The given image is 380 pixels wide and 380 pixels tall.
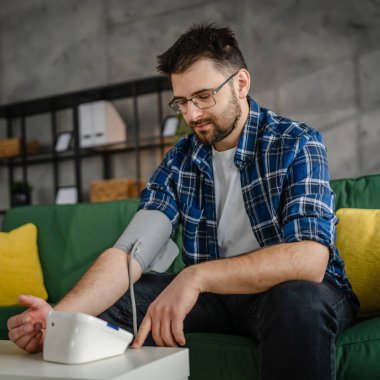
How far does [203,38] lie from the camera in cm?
152

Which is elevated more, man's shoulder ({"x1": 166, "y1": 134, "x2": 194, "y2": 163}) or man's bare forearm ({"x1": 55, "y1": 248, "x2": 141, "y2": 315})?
man's shoulder ({"x1": 166, "y1": 134, "x2": 194, "y2": 163})

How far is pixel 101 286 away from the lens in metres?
1.24

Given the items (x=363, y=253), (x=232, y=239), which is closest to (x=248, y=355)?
(x=232, y=239)

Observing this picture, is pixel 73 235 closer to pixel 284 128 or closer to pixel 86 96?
pixel 284 128

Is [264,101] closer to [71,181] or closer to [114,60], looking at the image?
[114,60]

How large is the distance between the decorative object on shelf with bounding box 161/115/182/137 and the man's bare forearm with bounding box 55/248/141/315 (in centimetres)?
304

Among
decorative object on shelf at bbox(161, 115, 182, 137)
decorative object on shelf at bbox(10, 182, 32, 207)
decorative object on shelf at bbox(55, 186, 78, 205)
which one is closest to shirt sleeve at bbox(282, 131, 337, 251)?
decorative object on shelf at bbox(161, 115, 182, 137)

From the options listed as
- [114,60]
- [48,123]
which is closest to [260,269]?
[114,60]

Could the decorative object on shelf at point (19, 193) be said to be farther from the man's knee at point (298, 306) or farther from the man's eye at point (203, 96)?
the man's knee at point (298, 306)

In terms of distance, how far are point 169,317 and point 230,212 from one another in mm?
557

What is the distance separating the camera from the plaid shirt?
4.20 ft

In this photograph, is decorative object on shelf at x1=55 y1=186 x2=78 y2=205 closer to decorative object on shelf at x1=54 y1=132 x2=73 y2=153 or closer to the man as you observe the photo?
decorative object on shelf at x1=54 y1=132 x2=73 y2=153

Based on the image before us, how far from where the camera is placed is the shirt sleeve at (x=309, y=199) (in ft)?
4.02

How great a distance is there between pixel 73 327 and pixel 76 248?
1540 mm
